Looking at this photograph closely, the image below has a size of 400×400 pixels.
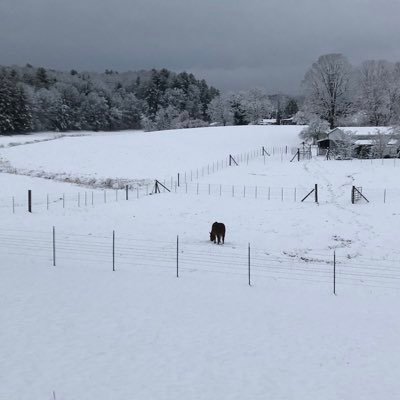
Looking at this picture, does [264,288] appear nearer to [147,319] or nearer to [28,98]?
[147,319]

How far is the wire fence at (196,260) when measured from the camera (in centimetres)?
2330

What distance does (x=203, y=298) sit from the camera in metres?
20.1

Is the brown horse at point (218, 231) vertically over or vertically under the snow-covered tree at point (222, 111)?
under

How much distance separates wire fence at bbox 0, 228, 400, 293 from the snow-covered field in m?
0.11

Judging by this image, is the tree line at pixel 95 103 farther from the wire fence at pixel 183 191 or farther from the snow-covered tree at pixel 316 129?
the wire fence at pixel 183 191

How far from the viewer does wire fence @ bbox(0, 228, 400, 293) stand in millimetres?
23297

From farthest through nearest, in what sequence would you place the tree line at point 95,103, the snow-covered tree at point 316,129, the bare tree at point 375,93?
the tree line at point 95,103, the bare tree at point 375,93, the snow-covered tree at point 316,129

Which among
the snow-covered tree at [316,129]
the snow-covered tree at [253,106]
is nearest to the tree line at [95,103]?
the snow-covered tree at [253,106]

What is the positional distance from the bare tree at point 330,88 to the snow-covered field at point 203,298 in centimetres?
4203

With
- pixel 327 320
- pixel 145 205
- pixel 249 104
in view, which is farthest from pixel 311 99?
pixel 327 320

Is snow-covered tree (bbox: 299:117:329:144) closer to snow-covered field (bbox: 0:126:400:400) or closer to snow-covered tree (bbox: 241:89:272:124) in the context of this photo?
snow-covered field (bbox: 0:126:400:400)

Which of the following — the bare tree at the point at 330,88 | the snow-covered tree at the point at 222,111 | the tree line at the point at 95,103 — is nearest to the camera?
the bare tree at the point at 330,88

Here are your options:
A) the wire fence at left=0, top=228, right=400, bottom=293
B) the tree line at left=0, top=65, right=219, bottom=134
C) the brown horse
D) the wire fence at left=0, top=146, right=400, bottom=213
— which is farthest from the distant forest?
the wire fence at left=0, top=228, right=400, bottom=293

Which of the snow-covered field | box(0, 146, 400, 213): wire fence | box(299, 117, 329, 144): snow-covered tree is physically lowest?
the snow-covered field
